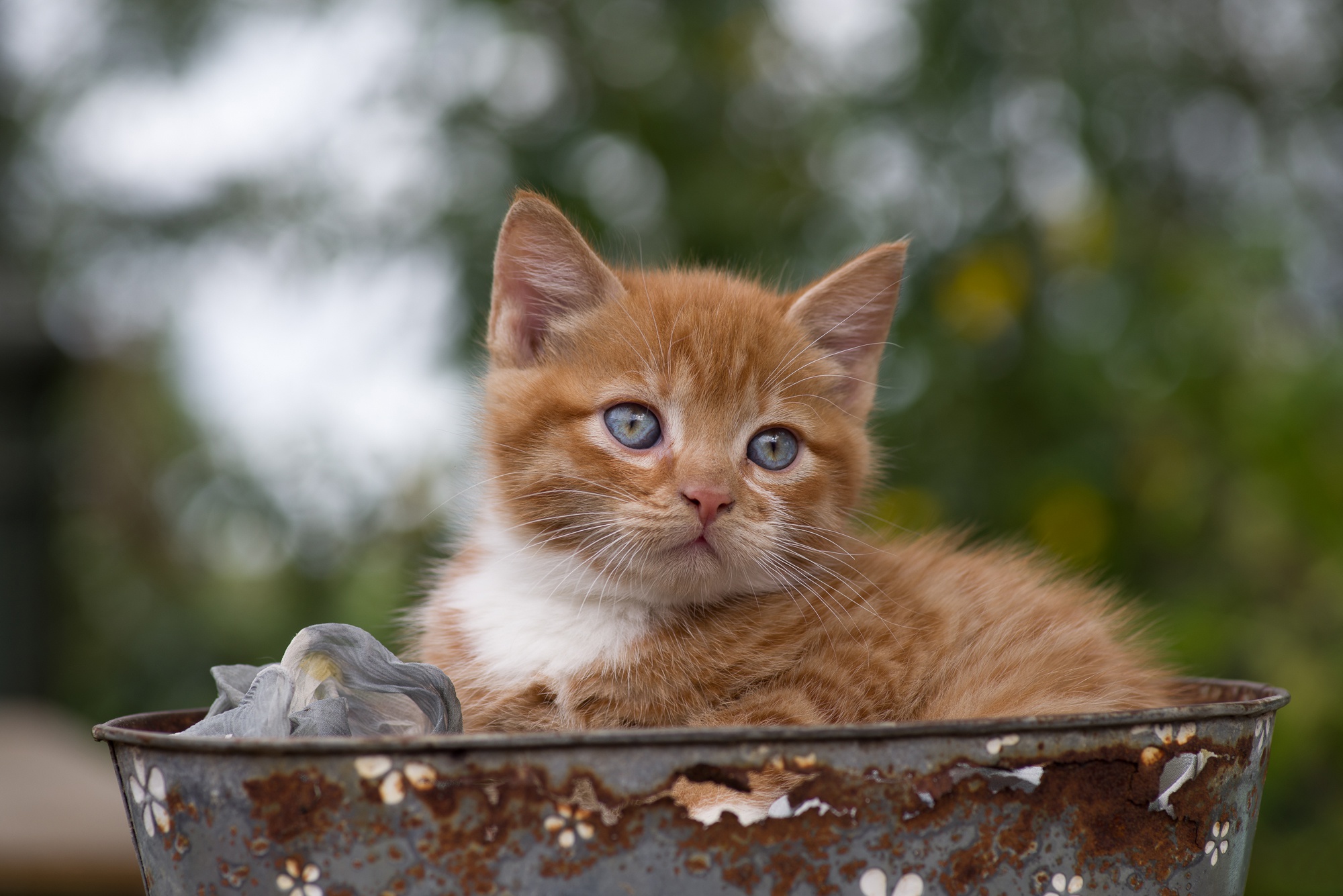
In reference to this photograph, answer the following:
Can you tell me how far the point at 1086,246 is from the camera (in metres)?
2.74

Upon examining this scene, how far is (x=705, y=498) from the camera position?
1423mm

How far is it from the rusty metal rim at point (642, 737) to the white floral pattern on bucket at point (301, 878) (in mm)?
91

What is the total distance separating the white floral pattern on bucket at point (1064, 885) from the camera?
37.7 inches

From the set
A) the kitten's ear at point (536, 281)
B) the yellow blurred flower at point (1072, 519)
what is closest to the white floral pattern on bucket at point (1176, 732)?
the kitten's ear at point (536, 281)

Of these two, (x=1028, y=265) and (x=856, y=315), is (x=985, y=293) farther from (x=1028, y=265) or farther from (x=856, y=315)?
(x=856, y=315)

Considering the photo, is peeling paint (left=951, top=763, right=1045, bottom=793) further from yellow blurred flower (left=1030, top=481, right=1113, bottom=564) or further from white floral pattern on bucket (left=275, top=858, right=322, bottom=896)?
yellow blurred flower (left=1030, top=481, right=1113, bottom=564)

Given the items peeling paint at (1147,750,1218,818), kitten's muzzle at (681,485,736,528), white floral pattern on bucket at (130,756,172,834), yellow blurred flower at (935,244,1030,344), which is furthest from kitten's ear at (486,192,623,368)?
yellow blurred flower at (935,244,1030,344)

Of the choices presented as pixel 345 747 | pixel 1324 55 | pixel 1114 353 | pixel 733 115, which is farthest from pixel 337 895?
pixel 1324 55

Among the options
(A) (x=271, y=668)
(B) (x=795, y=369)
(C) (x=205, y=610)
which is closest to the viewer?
(A) (x=271, y=668)

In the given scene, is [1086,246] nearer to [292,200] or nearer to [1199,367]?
[1199,367]

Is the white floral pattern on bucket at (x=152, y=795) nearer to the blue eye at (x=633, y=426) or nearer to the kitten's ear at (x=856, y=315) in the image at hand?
the blue eye at (x=633, y=426)

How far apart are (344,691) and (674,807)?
373 millimetres

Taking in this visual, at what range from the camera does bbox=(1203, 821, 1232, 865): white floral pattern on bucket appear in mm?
1033

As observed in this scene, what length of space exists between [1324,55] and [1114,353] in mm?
1366
